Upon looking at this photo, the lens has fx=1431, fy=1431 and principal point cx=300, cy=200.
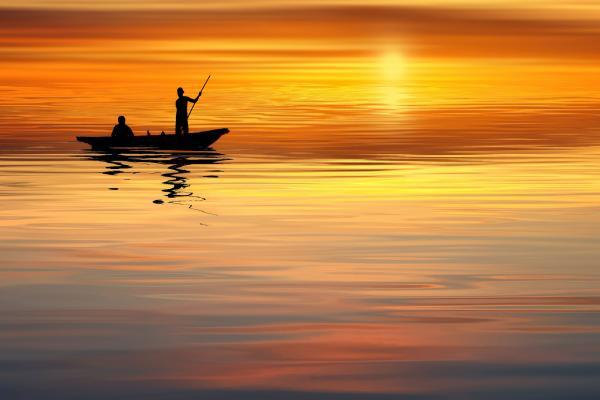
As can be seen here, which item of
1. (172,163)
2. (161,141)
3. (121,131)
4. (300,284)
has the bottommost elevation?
(300,284)

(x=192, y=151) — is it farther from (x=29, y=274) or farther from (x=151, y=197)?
(x=29, y=274)

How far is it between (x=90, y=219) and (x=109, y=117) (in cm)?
4817

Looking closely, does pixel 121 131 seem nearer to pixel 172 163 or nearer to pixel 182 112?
pixel 182 112

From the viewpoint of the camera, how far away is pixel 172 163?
1387 inches

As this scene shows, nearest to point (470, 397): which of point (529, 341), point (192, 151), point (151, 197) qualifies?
point (529, 341)

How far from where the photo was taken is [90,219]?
2197 centimetres

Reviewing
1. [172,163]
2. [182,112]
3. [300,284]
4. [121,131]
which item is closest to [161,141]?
[121,131]

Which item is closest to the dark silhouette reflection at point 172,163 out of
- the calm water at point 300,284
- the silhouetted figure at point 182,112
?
the calm water at point 300,284

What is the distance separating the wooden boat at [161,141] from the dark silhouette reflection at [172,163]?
238 millimetres

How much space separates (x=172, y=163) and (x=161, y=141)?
3.31 meters

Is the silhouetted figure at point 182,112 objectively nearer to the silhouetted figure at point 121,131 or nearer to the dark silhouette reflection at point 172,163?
the dark silhouette reflection at point 172,163

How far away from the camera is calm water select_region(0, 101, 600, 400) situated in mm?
11016

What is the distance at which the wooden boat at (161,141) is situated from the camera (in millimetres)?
38188

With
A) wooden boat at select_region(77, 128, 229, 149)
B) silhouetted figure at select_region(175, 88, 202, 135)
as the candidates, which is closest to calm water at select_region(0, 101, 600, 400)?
wooden boat at select_region(77, 128, 229, 149)
